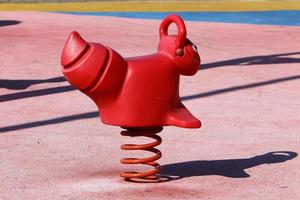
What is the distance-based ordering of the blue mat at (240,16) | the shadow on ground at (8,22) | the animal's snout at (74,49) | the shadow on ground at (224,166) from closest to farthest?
the animal's snout at (74,49), the shadow on ground at (224,166), the shadow on ground at (8,22), the blue mat at (240,16)

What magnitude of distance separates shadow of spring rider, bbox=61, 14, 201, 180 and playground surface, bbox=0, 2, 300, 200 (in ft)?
1.78

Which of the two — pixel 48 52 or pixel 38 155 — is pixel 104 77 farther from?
pixel 48 52

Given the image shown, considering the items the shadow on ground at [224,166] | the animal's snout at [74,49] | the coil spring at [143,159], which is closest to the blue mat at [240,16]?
the shadow on ground at [224,166]

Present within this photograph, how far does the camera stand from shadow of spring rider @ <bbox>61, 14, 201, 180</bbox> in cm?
727

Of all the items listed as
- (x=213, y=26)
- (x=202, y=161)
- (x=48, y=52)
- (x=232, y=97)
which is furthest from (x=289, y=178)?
(x=213, y=26)

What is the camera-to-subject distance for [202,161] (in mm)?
8773

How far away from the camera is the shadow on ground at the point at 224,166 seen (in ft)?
26.9

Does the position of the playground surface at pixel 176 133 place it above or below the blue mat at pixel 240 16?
above

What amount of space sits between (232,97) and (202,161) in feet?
14.2

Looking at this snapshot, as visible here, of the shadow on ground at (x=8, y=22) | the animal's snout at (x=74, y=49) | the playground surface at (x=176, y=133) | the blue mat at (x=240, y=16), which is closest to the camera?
the animal's snout at (x=74, y=49)

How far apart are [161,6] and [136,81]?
27.1 m

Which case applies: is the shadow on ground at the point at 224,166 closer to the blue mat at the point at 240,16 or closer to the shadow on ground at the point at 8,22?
the shadow on ground at the point at 8,22

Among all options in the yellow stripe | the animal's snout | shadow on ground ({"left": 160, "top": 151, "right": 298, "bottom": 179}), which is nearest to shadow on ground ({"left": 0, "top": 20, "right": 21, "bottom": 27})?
the yellow stripe

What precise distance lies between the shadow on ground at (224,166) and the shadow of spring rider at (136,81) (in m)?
0.57
